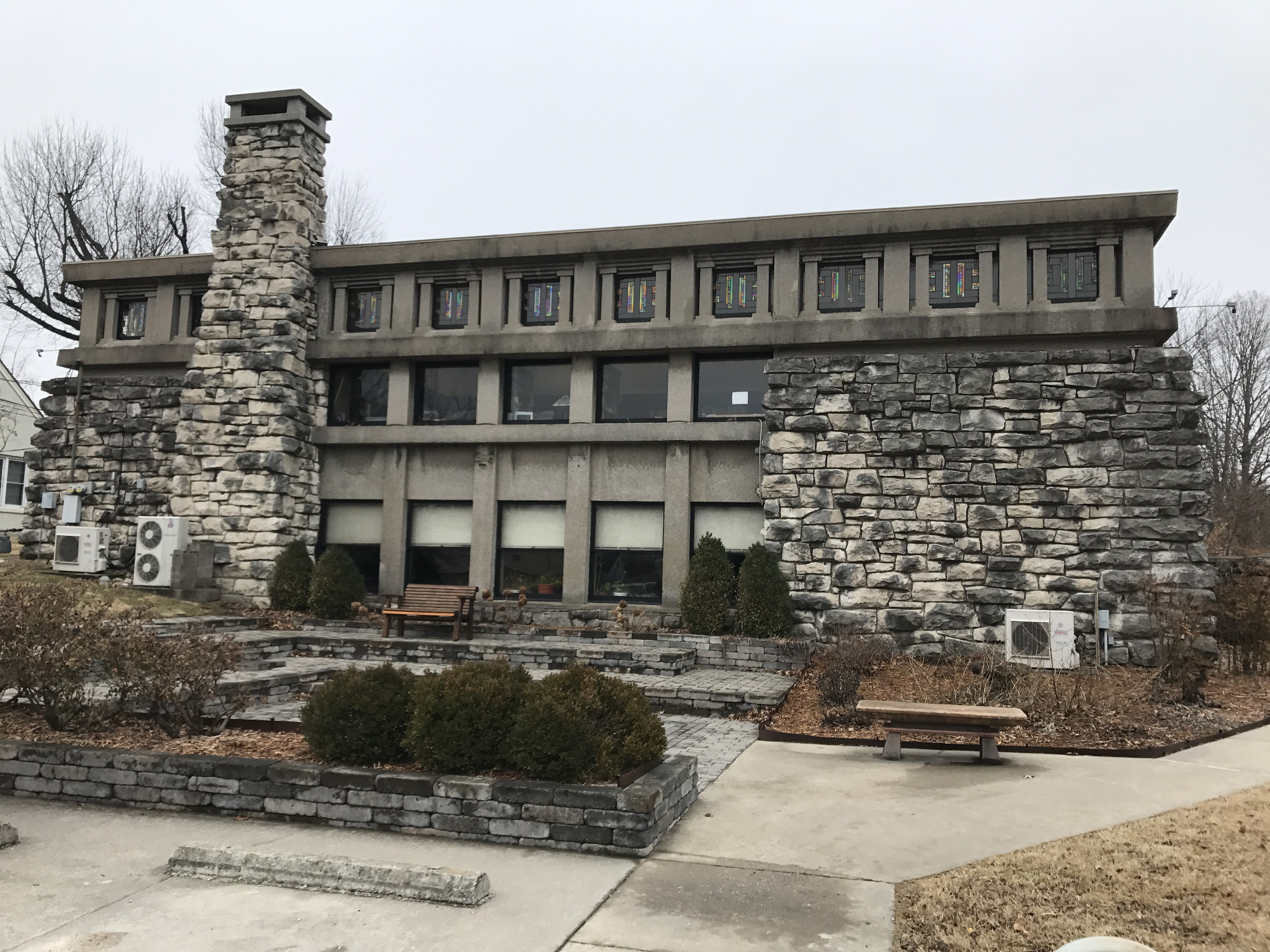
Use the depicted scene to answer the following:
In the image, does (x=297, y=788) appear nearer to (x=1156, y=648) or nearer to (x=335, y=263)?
(x=1156, y=648)

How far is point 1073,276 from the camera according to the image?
14.5 metres

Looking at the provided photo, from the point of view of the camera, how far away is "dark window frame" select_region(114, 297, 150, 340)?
19203 mm

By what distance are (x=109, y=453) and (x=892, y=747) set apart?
16.4 metres

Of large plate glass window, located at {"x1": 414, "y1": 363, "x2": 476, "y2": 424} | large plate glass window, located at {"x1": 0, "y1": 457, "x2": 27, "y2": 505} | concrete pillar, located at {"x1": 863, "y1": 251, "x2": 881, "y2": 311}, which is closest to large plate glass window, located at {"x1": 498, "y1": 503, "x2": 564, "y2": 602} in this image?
large plate glass window, located at {"x1": 414, "y1": 363, "x2": 476, "y2": 424}

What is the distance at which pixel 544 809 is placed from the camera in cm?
600

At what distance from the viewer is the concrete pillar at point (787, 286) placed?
1550 cm

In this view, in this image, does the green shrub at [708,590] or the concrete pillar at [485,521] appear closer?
the green shrub at [708,590]

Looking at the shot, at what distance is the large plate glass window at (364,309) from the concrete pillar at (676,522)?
6507 mm

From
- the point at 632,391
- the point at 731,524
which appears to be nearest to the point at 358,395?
the point at 632,391

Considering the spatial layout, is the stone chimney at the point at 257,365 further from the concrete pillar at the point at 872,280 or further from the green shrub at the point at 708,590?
the concrete pillar at the point at 872,280

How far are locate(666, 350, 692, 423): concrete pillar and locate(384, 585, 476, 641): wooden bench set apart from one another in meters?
4.59

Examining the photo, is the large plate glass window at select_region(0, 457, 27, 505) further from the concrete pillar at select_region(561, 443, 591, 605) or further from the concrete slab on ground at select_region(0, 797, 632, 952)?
the concrete slab on ground at select_region(0, 797, 632, 952)

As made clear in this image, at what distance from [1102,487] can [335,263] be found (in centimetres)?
1388

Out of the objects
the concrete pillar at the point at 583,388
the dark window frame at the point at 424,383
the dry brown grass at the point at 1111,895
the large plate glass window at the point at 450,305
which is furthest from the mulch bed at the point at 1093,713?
the large plate glass window at the point at 450,305
